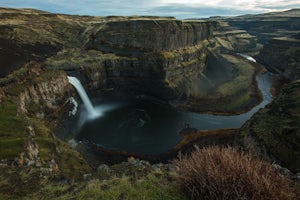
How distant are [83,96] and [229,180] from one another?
201 ft

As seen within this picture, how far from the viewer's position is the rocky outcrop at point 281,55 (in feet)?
385

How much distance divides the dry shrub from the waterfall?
183 ft

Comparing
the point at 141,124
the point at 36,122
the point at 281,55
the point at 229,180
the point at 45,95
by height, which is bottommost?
the point at 141,124

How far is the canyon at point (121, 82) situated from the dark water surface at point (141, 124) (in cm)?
303

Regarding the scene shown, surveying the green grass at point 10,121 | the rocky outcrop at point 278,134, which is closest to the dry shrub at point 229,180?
the rocky outcrop at point 278,134

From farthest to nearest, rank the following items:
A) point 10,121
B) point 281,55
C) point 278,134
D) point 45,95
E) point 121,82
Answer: point 281,55
point 121,82
point 45,95
point 278,134
point 10,121

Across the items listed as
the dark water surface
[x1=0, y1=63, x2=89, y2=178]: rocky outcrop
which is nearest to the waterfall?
the dark water surface

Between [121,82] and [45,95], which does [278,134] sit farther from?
[121,82]

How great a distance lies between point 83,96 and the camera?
220 feet

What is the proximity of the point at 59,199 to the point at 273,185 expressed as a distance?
11.5 meters

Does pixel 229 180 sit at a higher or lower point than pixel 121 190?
higher

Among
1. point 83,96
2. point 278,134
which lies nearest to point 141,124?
point 83,96

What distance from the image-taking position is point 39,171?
797 inches

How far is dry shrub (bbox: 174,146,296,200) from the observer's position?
367 inches
